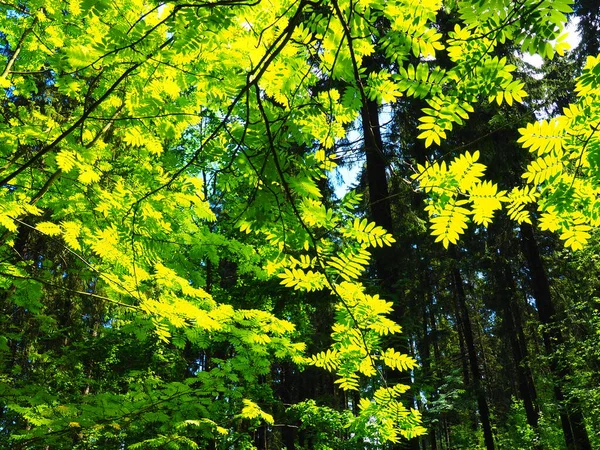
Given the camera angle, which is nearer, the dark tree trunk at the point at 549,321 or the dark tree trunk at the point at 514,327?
the dark tree trunk at the point at 549,321

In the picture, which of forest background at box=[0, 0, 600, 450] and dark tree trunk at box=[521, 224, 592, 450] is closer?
forest background at box=[0, 0, 600, 450]

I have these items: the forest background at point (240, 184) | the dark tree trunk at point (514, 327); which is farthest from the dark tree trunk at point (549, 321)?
the dark tree trunk at point (514, 327)

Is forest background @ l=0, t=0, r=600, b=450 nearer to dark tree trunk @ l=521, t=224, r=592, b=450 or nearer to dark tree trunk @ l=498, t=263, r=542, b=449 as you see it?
dark tree trunk @ l=521, t=224, r=592, b=450

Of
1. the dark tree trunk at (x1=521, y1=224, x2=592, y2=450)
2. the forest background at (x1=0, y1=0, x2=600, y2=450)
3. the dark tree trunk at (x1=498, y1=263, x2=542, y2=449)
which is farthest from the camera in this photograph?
the dark tree trunk at (x1=498, y1=263, x2=542, y2=449)

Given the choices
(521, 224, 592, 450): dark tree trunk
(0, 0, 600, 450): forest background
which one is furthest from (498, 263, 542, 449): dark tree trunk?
(0, 0, 600, 450): forest background

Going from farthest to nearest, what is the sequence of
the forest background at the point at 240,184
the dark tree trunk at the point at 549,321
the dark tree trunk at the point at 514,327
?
the dark tree trunk at the point at 514,327 < the dark tree trunk at the point at 549,321 < the forest background at the point at 240,184

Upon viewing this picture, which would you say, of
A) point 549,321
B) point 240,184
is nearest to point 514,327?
point 549,321

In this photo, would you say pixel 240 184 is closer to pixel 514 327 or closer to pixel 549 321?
pixel 549 321

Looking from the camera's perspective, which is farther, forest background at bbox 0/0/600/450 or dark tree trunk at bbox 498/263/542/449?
dark tree trunk at bbox 498/263/542/449

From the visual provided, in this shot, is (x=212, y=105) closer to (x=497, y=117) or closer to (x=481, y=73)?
(x=481, y=73)

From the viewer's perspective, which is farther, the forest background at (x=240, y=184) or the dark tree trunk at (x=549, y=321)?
the dark tree trunk at (x=549, y=321)

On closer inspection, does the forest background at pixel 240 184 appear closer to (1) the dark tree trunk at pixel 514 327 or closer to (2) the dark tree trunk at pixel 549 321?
(2) the dark tree trunk at pixel 549 321

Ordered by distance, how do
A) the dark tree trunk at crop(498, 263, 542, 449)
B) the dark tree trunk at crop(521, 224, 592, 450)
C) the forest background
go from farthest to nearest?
the dark tree trunk at crop(498, 263, 542, 449) → the dark tree trunk at crop(521, 224, 592, 450) → the forest background

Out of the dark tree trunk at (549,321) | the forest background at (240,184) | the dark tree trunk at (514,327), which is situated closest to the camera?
the forest background at (240,184)
